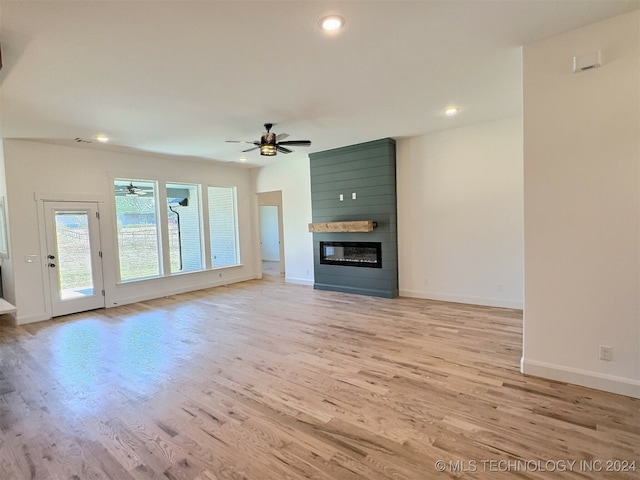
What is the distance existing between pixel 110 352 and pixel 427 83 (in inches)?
189

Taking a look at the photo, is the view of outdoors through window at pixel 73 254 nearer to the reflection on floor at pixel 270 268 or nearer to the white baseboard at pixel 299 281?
the white baseboard at pixel 299 281

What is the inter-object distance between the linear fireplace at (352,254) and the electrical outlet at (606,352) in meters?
3.72

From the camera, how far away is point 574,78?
104 inches

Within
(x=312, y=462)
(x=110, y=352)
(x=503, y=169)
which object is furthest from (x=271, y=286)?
(x=312, y=462)

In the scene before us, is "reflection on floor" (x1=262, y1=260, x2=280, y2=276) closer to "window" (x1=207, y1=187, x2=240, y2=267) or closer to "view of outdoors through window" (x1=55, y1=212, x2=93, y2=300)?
"window" (x1=207, y1=187, x2=240, y2=267)

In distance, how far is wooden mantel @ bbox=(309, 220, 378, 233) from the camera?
6105 millimetres

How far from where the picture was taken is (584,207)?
8.68 ft

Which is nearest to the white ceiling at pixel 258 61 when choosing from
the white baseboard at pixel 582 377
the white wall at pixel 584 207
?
the white wall at pixel 584 207

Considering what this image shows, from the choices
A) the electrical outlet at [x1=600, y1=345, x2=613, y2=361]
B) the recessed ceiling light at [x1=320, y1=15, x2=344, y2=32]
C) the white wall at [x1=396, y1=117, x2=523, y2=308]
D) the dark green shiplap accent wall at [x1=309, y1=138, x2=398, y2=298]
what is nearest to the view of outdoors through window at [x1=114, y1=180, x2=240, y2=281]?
the dark green shiplap accent wall at [x1=309, y1=138, x2=398, y2=298]

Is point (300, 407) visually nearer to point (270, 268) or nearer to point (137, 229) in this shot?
point (137, 229)

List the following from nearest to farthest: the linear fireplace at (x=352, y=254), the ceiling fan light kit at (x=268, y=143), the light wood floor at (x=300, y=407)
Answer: the light wood floor at (x=300, y=407)
the ceiling fan light kit at (x=268, y=143)
the linear fireplace at (x=352, y=254)

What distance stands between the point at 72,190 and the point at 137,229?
1.30 m

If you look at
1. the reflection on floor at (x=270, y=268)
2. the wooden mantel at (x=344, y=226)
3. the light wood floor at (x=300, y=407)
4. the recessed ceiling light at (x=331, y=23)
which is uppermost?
the recessed ceiling light at (x=331, y=23)

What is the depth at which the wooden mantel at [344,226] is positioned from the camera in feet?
20.0
